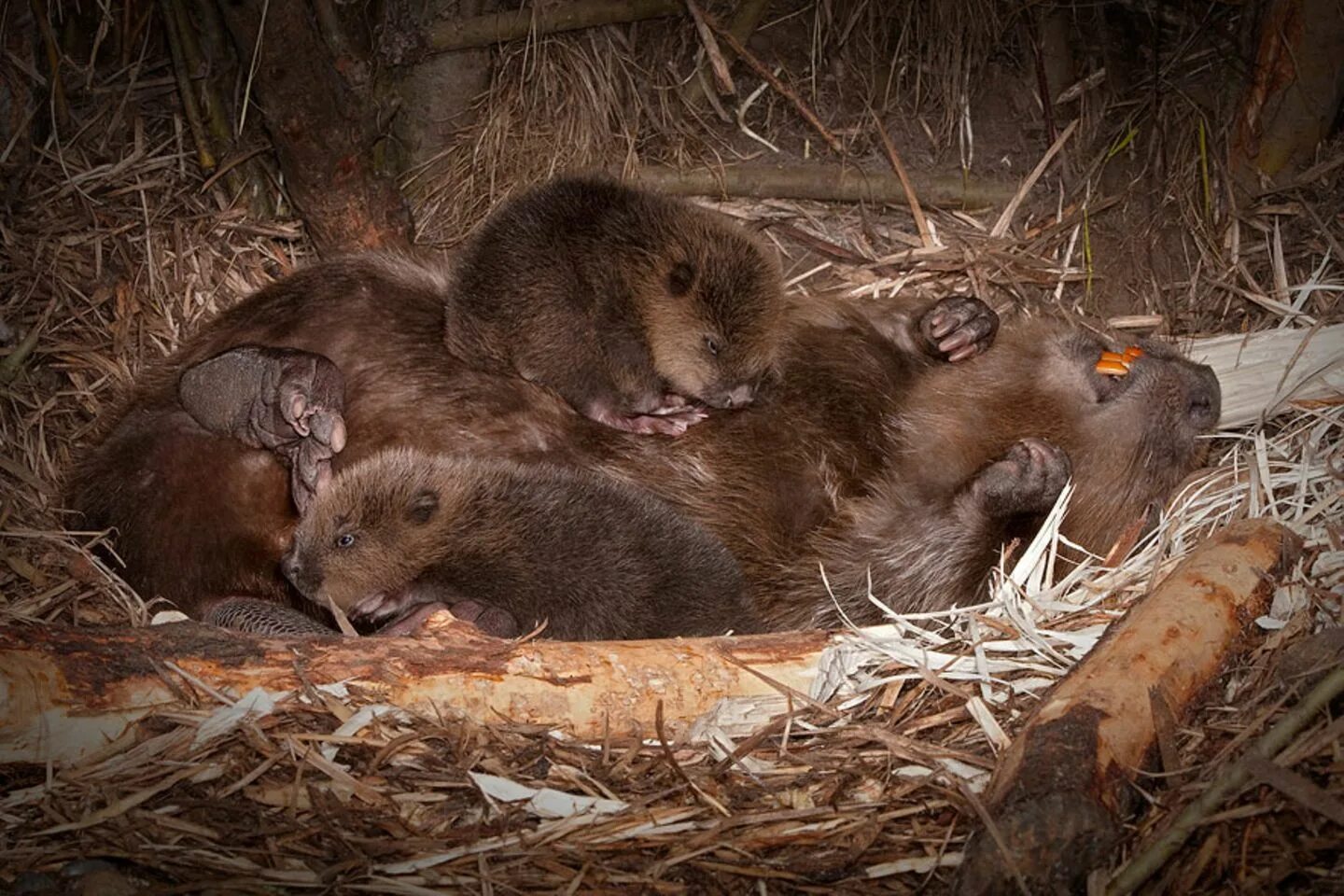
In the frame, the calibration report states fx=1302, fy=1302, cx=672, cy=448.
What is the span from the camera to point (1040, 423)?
4066 mm

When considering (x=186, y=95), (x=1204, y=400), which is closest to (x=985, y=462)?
(x=1204, y=400)

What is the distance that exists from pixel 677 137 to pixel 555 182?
41.3 inches

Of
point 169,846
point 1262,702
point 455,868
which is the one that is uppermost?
point 169,846

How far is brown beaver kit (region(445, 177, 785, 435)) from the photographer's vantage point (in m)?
3.74

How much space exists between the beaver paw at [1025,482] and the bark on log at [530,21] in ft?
6.53

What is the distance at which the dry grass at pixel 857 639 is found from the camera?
→ 2541mm

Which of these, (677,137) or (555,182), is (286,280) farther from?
(677,137)

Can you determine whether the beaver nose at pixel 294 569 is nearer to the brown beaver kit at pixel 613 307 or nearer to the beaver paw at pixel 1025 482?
the brown beaver kit at pixel 613 307

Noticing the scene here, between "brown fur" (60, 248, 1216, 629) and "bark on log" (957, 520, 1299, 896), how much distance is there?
2.76 feet

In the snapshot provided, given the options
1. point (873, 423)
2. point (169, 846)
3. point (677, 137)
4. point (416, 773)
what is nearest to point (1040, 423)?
point (873, 423)

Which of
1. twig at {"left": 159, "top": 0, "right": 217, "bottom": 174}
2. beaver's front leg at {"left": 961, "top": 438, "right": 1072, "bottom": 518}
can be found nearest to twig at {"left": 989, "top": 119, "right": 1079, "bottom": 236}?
beaver's front leg at {"left": 961, "top": 438, "right": 1072, "bottom": 518}

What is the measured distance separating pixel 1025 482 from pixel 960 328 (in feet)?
2.19

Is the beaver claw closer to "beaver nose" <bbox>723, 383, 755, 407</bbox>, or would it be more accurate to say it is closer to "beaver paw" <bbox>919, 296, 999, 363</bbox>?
"beaver nose" <bbox>723, 383, 755, 407</bbox>

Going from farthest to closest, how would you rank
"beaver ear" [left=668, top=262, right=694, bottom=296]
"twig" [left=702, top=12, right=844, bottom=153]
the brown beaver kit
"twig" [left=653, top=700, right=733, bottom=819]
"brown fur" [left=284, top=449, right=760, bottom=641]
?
1. "twig" [left=702, top=12, right=844, bottom=153]
2. "beaver ear" [left=668, top=262, right=694, bottom=296]
3. the brown beaver kit
4. "brown fur" [left=284, top=449, right=760, bottom=641]
5. "twig" [left=653, top=700, right=733, bottom=819]
